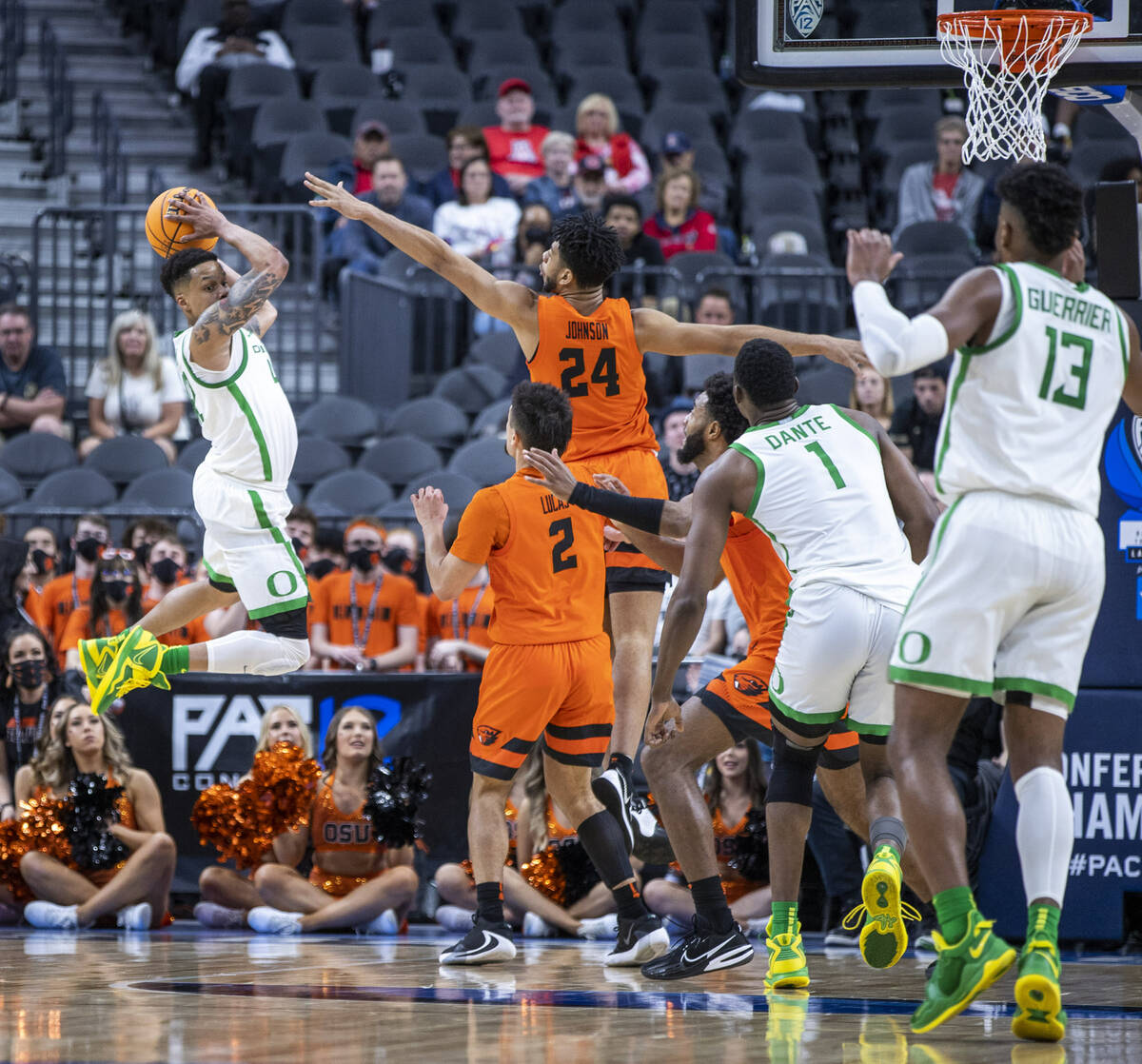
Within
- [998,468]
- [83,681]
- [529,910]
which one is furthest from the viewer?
[83,681]

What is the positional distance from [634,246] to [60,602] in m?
5.24

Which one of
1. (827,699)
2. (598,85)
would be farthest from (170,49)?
(827,699)

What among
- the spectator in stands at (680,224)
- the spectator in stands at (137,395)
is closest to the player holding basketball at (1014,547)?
the spectator in stands at (137,395)

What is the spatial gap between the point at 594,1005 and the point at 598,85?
42.0ft

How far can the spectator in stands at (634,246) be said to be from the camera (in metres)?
13.2

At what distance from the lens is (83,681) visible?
32.6ft

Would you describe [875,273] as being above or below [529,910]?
above

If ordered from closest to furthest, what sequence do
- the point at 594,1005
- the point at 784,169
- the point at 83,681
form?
1. the point at 594,1005
2. the point at 83,681
3. the point at 784,169

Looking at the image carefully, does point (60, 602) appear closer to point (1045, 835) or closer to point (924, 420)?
point (924, 420)

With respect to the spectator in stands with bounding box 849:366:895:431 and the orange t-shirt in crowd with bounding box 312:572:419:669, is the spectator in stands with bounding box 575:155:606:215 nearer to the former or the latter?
the spectator in stands with bounding box 849:366:895:431

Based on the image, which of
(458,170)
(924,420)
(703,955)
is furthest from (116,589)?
(458,170)

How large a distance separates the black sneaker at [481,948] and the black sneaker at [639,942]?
0.46 metres

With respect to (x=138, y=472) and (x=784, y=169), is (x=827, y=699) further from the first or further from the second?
(x=784, y=169)

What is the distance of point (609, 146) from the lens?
15234 millimetres
